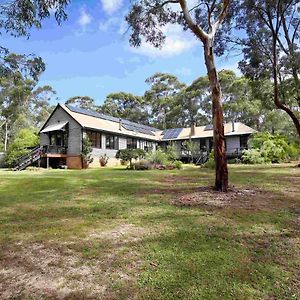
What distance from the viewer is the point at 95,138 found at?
91.4ft

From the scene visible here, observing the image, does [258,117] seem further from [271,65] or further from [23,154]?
[23,154]

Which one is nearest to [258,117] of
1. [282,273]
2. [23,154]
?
[23,154]

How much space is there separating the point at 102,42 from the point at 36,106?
130 feet

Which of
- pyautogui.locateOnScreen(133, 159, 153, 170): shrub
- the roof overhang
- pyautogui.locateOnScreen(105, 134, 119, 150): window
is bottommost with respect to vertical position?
pyautogui.locateOnScreen(133, 159, 153, 170): shrub

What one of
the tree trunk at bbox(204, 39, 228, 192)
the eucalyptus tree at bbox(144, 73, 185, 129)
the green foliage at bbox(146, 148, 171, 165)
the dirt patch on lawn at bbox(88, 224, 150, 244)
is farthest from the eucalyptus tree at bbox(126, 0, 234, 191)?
the eucalyptus tree at bbox(144, 73, 185, 129)

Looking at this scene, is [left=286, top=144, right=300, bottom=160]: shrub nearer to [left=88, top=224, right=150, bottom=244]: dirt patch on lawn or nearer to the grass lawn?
the grass lawn

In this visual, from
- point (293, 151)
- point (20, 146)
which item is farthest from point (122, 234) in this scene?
point (20, 146)

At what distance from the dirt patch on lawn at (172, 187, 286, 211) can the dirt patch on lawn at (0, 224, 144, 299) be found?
2892 millimetres

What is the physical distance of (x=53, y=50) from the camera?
14305 millimetres

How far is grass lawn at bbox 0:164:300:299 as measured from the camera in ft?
11.5

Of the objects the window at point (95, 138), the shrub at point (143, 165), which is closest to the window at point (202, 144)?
the window at point (95, 138)

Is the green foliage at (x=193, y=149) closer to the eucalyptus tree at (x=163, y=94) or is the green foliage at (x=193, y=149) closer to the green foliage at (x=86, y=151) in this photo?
the green foliage at (x=86, y=151)

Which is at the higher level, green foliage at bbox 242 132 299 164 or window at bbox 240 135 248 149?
window at bbox 240 135 248 149

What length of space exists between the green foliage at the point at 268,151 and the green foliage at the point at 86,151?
13283 millimetres
